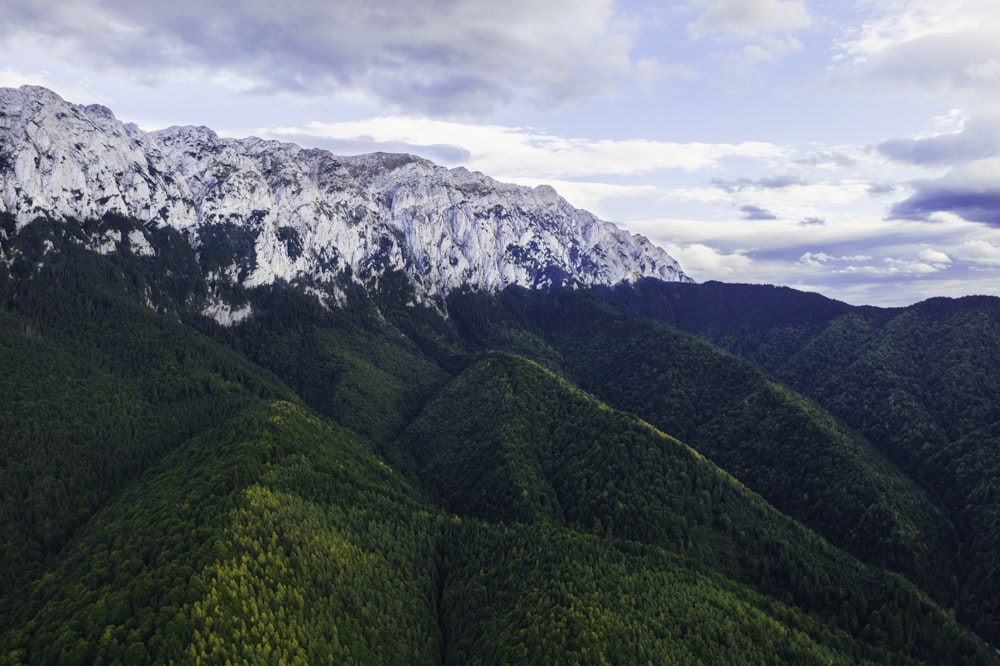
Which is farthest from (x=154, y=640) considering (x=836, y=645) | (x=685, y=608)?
(x=836, y=645)

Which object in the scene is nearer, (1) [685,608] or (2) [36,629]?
(2) [36,629]

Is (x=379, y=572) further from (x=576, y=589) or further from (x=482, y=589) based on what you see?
(x=576, y=589)

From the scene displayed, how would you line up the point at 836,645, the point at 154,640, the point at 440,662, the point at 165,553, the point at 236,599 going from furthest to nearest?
1. the point at 836,645
2. the point at 440,662
3. the point at 165,553
4. the point at 236,599
5. the point at 154,640

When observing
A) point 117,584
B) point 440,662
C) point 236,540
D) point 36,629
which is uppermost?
point 236,540

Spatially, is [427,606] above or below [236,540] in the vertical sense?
below

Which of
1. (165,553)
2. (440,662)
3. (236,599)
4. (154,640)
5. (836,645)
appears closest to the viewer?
(154,640)

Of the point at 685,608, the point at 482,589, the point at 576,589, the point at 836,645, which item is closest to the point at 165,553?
the point at 482,589

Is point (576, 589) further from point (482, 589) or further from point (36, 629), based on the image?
point (36, 629)

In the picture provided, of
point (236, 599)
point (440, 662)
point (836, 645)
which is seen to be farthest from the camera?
point (836, 645)

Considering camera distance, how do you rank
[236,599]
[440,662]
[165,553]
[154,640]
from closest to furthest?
[154,640], [236,599], [165,553], [440,662]
